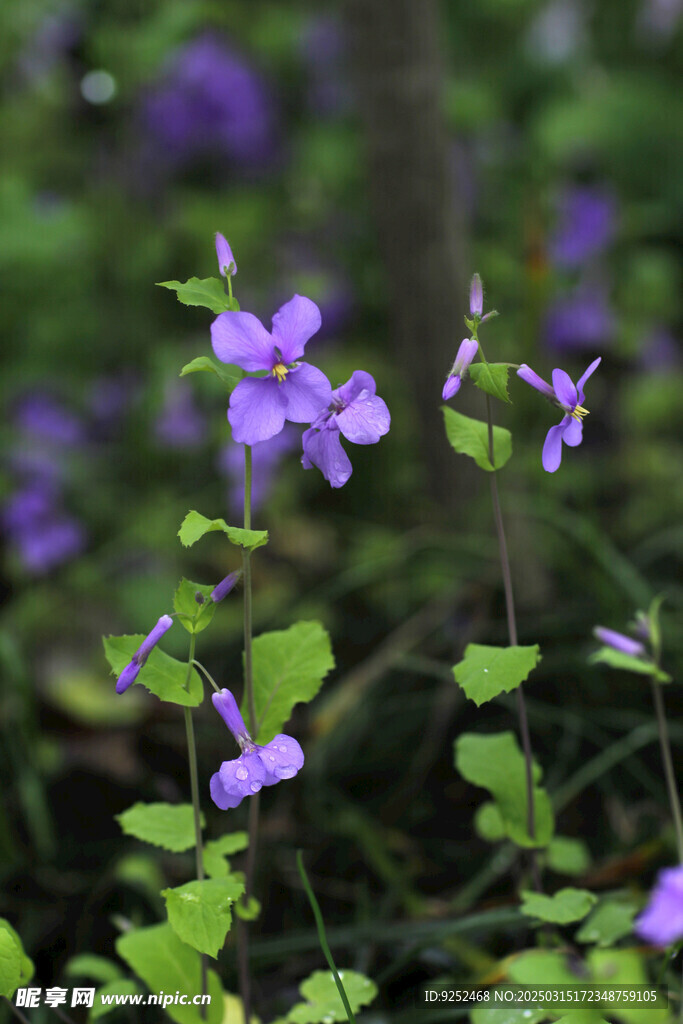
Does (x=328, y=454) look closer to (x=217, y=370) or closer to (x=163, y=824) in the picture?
(x=217, y=370)

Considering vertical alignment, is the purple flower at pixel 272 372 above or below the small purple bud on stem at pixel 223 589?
above

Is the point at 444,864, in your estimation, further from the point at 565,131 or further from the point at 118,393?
the point at 565,131

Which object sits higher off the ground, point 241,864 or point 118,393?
point 118,393

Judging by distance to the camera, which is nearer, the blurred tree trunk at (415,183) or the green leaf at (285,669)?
the green leaf at (285,669)

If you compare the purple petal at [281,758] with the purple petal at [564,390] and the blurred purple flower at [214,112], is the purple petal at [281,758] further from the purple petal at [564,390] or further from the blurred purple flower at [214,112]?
the blurred purple flower at [214,112]

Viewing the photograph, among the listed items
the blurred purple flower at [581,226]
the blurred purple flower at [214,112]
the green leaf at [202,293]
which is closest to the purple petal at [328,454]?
the green leaf at [202,293]

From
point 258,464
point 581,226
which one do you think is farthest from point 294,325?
point 581,226

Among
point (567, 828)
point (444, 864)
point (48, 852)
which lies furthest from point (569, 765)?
point (48, 852)
